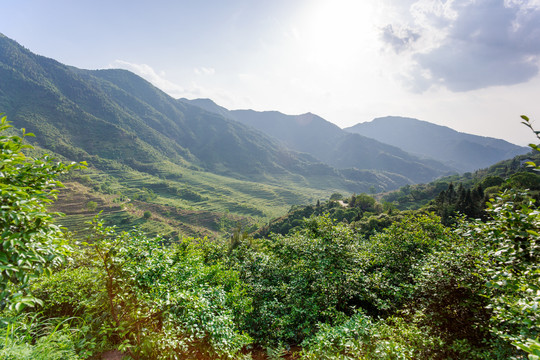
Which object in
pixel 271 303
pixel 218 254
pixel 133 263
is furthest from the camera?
pixel 218 254

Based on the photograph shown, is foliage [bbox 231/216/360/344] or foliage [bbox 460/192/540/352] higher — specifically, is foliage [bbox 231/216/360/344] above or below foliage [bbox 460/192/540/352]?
below

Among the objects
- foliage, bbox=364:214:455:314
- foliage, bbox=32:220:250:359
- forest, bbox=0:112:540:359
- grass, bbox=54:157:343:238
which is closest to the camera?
forest, bbox=0:112:540:359

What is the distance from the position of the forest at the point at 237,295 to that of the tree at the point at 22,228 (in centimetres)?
2

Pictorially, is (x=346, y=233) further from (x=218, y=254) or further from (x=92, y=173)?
(x=92, y=173)

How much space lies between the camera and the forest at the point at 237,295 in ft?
14.0

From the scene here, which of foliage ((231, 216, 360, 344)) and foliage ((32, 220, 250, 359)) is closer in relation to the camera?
foliage ((32, 220, 250, 359))

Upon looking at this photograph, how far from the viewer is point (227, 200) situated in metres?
186

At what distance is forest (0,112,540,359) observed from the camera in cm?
426

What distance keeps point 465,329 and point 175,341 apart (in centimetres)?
811

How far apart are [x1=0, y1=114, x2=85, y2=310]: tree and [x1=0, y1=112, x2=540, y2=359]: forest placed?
24 millimetres

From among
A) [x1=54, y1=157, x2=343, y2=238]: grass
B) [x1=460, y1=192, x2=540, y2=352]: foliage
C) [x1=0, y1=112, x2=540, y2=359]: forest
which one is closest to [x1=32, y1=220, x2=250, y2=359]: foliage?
[x1=0, y1=112, x2=540, y2=359]: forest

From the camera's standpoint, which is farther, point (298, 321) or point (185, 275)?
point (298, 321)

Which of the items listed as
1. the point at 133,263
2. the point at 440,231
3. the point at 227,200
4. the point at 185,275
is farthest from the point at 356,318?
the point at 227,200

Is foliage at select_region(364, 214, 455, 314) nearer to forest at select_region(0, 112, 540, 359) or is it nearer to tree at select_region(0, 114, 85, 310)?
forest at select_region(0, 112, 540, 359)
